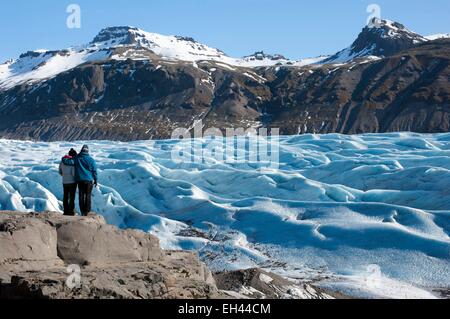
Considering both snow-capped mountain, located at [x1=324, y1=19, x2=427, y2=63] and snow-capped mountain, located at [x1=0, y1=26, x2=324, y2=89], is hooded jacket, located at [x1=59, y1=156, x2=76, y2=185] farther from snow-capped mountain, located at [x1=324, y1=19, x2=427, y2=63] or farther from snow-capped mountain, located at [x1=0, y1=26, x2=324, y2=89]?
snow-capped mountain, located at [x1=324, y1=19, x2=427, y2=63]

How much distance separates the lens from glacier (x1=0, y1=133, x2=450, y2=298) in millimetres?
11883

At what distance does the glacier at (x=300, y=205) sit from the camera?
1188cm

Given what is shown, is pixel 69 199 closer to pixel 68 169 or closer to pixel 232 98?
pixel 68 169

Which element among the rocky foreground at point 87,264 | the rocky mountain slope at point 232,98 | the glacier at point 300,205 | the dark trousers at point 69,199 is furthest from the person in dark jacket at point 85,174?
the rocky mountain slope at point 232,98

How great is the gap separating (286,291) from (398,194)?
8.28 metres

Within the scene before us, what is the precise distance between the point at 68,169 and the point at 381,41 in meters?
118

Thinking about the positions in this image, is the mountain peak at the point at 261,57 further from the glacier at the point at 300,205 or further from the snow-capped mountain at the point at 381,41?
the glacier at the point at 300,205

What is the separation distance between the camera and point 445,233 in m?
13.2

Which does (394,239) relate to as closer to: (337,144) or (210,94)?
(337,144)

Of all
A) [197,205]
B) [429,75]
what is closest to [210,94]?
[429,75]

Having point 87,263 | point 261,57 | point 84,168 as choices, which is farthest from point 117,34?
point 87,263

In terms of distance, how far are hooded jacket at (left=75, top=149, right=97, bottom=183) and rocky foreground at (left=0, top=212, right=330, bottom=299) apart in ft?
1.89

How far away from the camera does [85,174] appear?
886cm

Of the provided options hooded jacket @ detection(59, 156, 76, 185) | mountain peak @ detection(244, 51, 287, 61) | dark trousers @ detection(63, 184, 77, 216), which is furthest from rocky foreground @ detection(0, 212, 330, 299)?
mountain peak @ detection(244, 51, 287, 61)
